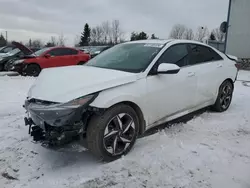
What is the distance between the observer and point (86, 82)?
342 centimetres

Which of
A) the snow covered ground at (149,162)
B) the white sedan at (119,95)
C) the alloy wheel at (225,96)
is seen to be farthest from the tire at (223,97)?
the snow covered ground at (149,162)

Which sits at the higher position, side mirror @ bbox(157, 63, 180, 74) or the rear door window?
side mirror @ bbox(157, 63, 180, 74)

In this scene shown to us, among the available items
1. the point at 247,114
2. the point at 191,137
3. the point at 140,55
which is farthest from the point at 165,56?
the point at 247,114

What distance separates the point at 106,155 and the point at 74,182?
536mm

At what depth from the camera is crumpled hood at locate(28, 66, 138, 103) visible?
3.25 metres

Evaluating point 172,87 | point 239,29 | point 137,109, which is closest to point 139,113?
point 137,109

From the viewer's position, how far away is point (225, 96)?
588 cm

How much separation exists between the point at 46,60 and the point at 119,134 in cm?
973

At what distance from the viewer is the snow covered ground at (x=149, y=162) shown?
311 cm

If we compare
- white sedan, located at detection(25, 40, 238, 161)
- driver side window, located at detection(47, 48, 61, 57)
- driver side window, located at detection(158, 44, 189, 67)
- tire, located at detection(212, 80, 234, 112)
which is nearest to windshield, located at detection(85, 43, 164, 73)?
white sedan, located at detection(25, 40, 238, 161)

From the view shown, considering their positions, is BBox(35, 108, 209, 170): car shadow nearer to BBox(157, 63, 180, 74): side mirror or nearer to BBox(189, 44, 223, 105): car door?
BBox(157, 63, 180, 74): side mirror

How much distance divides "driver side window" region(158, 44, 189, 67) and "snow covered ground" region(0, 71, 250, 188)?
1140mm

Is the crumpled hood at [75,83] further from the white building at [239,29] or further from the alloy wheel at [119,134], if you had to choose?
the white building at [239,29]

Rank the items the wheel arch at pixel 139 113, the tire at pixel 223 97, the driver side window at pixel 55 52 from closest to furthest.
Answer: the wheel arch at pixel 139 113 → the tire at pixel 223 97 → the driver side window at pixel 55 52
